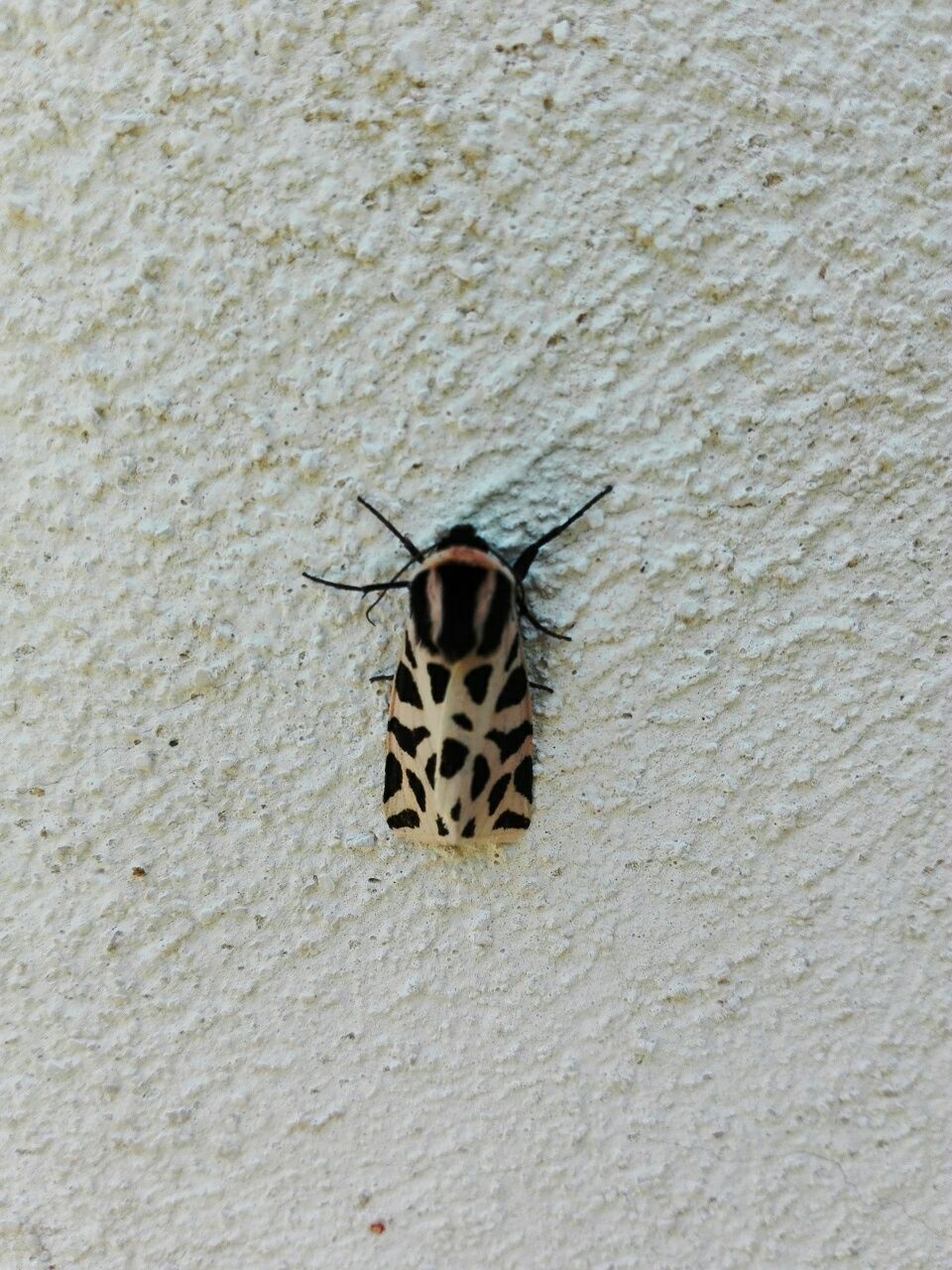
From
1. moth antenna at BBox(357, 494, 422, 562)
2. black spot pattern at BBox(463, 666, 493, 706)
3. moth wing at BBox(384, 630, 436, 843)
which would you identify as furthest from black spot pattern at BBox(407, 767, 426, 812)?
moth antenna at BBox(357, 494, 422, 562)

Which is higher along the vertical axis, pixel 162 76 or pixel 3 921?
pixel 162 76

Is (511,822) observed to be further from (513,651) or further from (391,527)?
(391,527)

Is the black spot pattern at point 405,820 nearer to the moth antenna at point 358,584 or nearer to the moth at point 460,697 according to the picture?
the moth at point 460,697

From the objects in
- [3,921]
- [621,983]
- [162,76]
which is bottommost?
[621,983]

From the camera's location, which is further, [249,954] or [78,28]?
[249,954]

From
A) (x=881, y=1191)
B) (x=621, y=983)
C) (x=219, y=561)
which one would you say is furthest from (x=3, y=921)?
(x=881, y=1191)

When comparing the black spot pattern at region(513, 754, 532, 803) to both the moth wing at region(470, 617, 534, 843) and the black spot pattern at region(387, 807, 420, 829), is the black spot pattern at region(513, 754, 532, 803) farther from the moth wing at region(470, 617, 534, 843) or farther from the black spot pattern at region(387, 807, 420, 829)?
the black spot pattern at region(387, 807, 420, 829)

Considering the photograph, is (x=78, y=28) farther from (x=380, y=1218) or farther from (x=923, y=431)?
(x=380, y=1218)

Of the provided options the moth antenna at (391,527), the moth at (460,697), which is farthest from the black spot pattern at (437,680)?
the moth antenna at (391,527)
